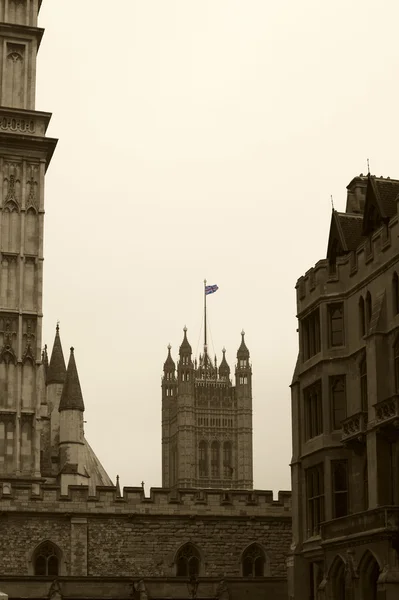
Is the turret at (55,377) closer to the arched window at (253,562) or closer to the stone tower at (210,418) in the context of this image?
the arched window at (253,562)

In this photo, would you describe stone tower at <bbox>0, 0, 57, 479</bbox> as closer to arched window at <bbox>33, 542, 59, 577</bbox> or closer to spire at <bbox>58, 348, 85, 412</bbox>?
spire at <bbox>58, 348, 85, 412</bbox>

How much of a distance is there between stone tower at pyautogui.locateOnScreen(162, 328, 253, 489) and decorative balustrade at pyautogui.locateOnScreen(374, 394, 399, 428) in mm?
119784

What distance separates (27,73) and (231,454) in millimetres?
105080

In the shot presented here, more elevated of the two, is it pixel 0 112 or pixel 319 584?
pixel 0 112

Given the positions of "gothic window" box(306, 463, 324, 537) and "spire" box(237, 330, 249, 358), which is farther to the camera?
"spire" box(237, 330, 249, 358)

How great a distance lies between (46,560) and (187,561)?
4.71 m

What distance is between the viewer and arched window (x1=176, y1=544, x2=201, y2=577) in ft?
122

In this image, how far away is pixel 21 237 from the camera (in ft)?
155

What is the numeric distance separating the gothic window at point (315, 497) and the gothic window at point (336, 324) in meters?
3.46

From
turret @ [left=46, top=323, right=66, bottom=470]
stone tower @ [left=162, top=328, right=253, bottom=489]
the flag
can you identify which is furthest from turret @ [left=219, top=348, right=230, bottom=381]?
turret @ [left=46, top=323, right=66, bottom=470]

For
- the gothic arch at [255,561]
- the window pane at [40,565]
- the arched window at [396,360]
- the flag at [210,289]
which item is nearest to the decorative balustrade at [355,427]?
the arched window at [396,360]

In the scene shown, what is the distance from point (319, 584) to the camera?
101ft

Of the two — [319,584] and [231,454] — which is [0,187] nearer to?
[319,584]

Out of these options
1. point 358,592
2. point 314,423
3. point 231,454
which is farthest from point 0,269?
point 231,454
